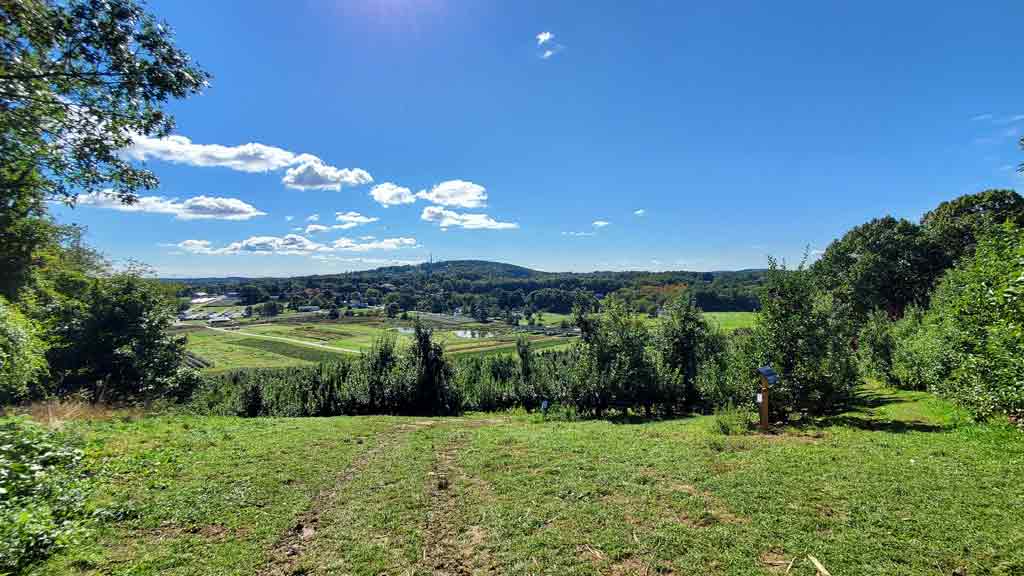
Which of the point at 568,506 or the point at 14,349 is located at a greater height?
the point at 14,349

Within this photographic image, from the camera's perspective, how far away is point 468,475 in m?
8.67

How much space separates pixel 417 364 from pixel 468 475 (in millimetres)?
16824

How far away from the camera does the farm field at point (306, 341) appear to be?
2799 inches

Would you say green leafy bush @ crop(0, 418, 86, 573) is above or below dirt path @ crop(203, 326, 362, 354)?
above

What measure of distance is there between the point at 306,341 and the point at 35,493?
95.3 m

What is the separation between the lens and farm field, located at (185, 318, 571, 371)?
71094mm

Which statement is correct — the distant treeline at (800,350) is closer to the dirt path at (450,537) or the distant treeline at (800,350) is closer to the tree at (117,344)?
the tree at (117,344)

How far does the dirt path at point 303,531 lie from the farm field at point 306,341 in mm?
50735

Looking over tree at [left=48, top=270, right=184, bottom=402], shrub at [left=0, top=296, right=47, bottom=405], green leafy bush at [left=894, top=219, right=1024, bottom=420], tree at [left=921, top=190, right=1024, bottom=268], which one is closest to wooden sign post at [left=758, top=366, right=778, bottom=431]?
green leafy bush at [left=894, top=219, right=1024, bottom=420]

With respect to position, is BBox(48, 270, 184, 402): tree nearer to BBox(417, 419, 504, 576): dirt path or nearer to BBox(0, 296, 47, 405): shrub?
BBox(0, 296, 47, 405): shrub

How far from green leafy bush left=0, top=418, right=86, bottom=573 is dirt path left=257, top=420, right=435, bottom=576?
254 cm

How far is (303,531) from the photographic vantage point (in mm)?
6078

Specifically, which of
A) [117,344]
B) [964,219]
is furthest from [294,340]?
Result: [964,219]

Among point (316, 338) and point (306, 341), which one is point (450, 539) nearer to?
point (306, 341)
